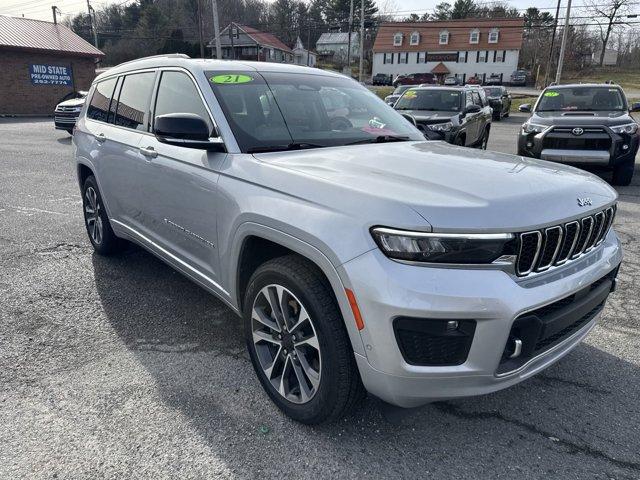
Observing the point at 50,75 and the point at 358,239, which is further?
the point at 50,75

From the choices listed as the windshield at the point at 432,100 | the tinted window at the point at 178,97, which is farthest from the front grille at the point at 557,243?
the windshield at the point at 432,100

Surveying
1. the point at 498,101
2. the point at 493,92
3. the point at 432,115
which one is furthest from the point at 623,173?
the point at 493,92

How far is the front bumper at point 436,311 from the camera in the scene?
1927 mm

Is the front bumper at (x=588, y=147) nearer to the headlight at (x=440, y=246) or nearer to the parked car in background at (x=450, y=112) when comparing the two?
the parked car in background at (x=450, y=112)

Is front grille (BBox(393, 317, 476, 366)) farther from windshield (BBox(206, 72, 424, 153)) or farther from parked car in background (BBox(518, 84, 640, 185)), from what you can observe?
parked car in background (BBox(518, 84, 640, 185))

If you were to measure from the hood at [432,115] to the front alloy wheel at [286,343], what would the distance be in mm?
8397

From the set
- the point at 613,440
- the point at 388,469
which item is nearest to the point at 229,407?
the point at 388,469

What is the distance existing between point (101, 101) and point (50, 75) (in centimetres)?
2744

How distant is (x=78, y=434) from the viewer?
250 centimetres

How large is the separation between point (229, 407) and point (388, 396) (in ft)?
3.42

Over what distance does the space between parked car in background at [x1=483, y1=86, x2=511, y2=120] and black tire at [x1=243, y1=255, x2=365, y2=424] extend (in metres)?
24.2

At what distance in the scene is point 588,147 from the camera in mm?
8500

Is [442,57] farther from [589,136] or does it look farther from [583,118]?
[589,136]

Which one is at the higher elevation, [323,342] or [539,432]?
[323,342]
